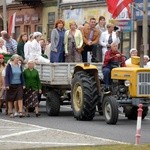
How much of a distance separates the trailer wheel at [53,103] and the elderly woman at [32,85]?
0.36 m

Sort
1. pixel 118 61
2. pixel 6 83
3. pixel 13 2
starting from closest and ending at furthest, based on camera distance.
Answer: pixel 118 61
pixel 6 83
pixel 13 2

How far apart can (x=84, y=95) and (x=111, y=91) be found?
0.66 metres

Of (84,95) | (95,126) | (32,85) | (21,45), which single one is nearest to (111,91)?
(84,95)

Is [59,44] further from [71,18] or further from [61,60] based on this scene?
[71,18]

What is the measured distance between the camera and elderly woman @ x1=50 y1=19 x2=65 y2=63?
2391cm

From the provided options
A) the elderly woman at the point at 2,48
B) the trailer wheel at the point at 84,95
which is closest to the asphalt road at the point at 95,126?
the trailer wheel at the point at 84,95

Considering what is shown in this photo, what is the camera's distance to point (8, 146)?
15.8 m

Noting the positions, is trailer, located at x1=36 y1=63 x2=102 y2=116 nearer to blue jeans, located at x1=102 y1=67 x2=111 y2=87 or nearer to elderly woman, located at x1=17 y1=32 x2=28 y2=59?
blue jeans, located at x1=102 y1=67 x2=111 y2=87

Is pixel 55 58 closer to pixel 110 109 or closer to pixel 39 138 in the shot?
pixel 110 109

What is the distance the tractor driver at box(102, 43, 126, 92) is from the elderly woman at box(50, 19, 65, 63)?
253 centimetres

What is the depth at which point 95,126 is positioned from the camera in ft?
66.1

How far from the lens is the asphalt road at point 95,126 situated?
58.8ft

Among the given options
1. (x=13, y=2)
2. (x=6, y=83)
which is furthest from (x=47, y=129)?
(x=13, y=2)

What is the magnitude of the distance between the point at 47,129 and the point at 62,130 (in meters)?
0.34
